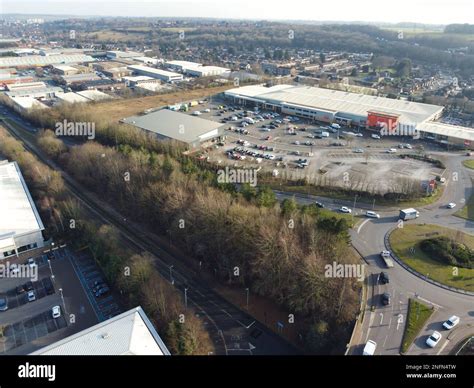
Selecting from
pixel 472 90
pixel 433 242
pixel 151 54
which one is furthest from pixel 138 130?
pixel 151 54

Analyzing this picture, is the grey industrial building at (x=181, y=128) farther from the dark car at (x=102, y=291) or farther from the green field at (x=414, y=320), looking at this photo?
the green field at (x=414, y=320)

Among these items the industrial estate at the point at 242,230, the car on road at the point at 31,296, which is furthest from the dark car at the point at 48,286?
the car on road at the point at 31,296

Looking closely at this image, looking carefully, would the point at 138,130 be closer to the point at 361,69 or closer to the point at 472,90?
the point at 472,90

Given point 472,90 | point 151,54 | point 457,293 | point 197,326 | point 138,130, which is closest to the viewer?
point 197,326

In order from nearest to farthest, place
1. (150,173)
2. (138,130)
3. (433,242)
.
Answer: (433,242) → (150,173) → (138,130)

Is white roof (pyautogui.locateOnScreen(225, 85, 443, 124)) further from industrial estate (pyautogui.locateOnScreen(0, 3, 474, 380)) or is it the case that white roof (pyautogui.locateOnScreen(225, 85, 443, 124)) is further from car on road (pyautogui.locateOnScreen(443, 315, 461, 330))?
car on road (pyautogui.locateOnScreen(443, 315, 461, 330))

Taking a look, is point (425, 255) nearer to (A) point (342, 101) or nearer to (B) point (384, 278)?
(B) point (384, 278)

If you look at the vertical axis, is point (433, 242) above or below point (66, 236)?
above
